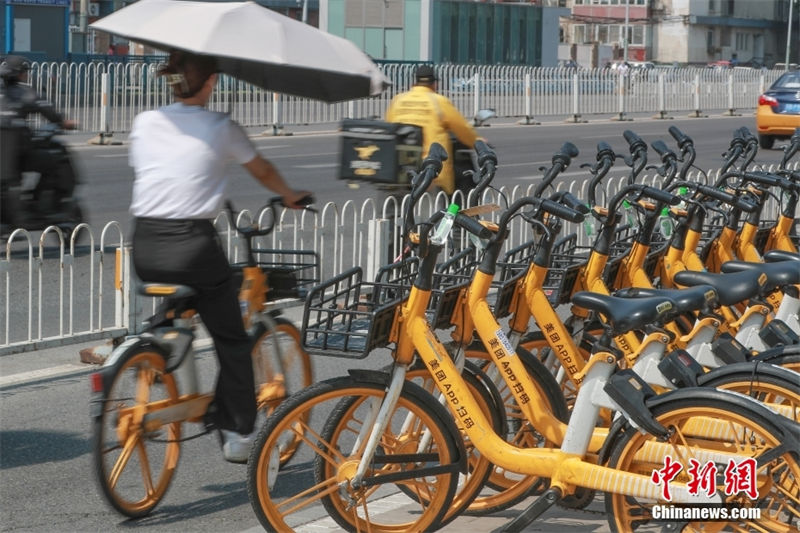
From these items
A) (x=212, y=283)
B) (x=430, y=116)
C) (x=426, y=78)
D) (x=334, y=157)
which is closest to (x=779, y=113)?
(x=334, y=157)

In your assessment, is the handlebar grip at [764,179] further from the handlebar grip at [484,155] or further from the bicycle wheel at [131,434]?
the bicycle wheel at [131,434]

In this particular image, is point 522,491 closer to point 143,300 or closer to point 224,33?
point 224,33

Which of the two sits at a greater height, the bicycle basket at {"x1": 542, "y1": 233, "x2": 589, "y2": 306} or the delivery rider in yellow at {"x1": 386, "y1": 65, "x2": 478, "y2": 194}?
the delivery rider in yellow at {"x1": 386, "y1": 65, "x2": 478, "y2": 194}

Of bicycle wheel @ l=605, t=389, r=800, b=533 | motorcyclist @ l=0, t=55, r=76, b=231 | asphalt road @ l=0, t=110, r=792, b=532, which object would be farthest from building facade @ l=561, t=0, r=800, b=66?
bicycle wheel @ l=605, t=389, r=800, b=533

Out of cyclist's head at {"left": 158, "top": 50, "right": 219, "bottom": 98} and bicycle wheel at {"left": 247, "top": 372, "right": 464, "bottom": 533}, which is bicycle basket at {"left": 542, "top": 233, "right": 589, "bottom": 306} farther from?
cyclist's head at {"left": 158, "top": 50, "right": 219, "bottom": 98}

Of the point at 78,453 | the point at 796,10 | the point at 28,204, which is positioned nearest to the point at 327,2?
the point at 28,204

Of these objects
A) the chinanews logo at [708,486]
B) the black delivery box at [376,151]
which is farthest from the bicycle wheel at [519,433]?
the black delivery box at [376,151]

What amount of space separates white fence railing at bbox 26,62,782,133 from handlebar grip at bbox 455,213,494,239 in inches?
590

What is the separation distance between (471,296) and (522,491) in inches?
34.6

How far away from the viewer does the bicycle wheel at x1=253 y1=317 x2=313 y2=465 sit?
19.3ft

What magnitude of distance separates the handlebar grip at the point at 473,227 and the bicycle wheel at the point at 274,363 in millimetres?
1319

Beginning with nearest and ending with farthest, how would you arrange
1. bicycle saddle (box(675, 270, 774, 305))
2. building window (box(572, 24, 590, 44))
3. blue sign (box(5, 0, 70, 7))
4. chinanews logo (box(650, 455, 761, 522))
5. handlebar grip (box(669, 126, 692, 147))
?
chinanews logo (box(650, 455, 761, 522)) < bicycle saddle (box(675, 270, 774, 305)) < handlebar grip (box(669, 126, 692, 147)) < blue sign (box(5, 0, 70, 7)) < building window (box(572, 24, 590, 44))

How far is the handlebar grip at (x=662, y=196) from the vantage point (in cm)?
548

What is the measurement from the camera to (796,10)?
94.5 meters
